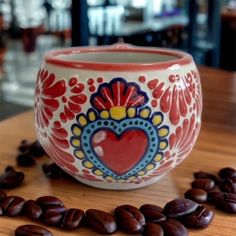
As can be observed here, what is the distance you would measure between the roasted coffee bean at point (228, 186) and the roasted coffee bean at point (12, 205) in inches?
5.6

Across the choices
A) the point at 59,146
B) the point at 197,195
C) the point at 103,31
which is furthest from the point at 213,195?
the point at 103,31

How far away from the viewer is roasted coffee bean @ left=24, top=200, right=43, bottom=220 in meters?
0.28

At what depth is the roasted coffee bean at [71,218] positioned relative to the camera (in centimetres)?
27

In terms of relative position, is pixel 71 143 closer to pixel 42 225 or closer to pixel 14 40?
pixel 42 225

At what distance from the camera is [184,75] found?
1.01 ft

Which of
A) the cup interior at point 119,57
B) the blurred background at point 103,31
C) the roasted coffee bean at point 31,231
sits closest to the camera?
the roasted coffee bean at point 31,231

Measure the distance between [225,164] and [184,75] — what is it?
12 centimetres

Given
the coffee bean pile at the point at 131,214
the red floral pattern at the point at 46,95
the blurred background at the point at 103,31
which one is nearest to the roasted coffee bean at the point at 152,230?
the coffee bean pile at the point at 131,214

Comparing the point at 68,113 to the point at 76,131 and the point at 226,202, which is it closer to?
the point at 76,131

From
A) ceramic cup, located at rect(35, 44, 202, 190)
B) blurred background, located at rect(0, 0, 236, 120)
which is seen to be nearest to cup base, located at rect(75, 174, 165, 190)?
ceramic cup, located at rect(35, 44, 202, 190)

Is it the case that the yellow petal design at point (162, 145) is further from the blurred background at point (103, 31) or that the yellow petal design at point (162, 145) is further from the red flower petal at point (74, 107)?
the blurred background at point (103, 31)

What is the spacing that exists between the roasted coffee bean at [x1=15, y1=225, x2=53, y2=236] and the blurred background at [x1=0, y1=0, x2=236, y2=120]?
33cm

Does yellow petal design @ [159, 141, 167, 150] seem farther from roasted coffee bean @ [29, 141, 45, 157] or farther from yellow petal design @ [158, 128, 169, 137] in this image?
roasted coffee bean @ [29, 141, 45, 157]

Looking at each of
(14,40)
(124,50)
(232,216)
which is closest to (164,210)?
(232,216)
